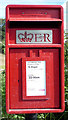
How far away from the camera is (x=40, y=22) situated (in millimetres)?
1969

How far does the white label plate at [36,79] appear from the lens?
2.02 metres

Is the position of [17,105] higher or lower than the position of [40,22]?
lower

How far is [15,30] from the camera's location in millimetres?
2020

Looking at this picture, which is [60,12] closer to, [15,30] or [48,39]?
[48,39]

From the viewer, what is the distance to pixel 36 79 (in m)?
2.04

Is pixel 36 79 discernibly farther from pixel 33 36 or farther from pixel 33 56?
pixel 33 36

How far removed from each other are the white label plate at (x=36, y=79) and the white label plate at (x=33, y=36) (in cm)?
24

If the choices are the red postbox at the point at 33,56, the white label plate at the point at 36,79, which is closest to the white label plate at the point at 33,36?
the red postbox at the point at 33,56

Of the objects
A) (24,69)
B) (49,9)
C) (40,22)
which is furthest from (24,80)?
(49,9)

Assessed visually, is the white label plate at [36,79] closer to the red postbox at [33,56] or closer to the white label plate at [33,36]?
the red postbox at [33,56]

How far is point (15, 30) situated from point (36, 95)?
76 cm

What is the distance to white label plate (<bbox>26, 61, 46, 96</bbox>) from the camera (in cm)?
202

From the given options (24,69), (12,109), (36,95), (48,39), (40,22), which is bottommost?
(12,109)

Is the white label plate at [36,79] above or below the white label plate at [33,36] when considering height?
below
